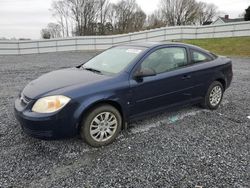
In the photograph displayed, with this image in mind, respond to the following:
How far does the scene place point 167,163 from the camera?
298cm

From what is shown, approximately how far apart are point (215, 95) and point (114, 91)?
2.59 meters

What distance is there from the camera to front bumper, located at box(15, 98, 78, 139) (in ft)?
9.75

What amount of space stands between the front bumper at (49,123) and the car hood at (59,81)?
242mm

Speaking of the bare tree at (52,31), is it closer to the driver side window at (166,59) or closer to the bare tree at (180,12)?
the bare tree at (180,12)

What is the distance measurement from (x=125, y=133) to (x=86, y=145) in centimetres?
72

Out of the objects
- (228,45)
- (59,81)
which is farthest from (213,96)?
(228,45)

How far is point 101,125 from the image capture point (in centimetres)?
338

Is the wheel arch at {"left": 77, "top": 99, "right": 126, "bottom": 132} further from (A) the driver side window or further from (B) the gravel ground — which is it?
(A) the driver side window

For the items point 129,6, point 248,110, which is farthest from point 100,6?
point 248,110

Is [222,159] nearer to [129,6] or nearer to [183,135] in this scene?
[183,135]

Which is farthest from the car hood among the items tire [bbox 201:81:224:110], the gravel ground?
tire [bbox 201:81:224:110]

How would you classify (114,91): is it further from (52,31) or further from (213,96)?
(52,31)

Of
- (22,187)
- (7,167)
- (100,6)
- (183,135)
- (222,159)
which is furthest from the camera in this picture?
(100,6)

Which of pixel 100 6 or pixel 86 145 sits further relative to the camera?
pixel 100 6
